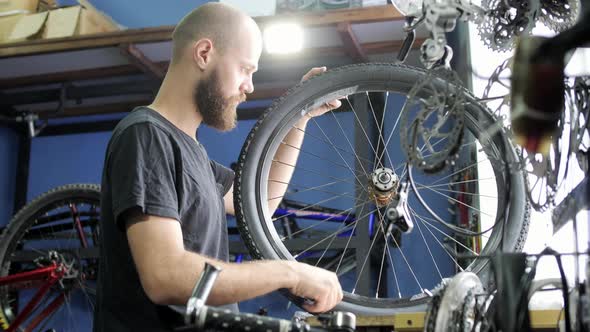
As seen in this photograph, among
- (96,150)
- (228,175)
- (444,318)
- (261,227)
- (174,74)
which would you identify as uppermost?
(96,150)

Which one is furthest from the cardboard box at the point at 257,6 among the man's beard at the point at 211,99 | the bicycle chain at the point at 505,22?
the bicycle chain at the point at 505,22

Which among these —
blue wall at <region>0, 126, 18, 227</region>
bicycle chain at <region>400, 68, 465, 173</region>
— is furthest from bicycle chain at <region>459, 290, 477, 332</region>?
blue wall at <region>0, 126, 18, 227</region>

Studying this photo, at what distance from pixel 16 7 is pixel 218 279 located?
9.05 ft

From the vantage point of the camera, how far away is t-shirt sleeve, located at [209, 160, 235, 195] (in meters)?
1.89

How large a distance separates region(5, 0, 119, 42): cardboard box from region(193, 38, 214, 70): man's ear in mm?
1961

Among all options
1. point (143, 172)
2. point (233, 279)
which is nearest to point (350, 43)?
point (143, 172)

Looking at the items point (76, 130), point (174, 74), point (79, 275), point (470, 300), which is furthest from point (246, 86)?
point (76, 130)

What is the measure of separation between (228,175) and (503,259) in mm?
1150

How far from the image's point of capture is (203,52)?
1594mm

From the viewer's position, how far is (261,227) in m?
1.89

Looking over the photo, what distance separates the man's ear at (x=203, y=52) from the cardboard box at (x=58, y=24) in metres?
1.96

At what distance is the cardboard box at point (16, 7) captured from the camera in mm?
3602

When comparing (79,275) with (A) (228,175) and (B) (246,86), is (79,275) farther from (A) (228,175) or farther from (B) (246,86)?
(B) (246,86)

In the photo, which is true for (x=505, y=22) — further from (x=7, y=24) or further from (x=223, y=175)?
(x=7, y=24)
